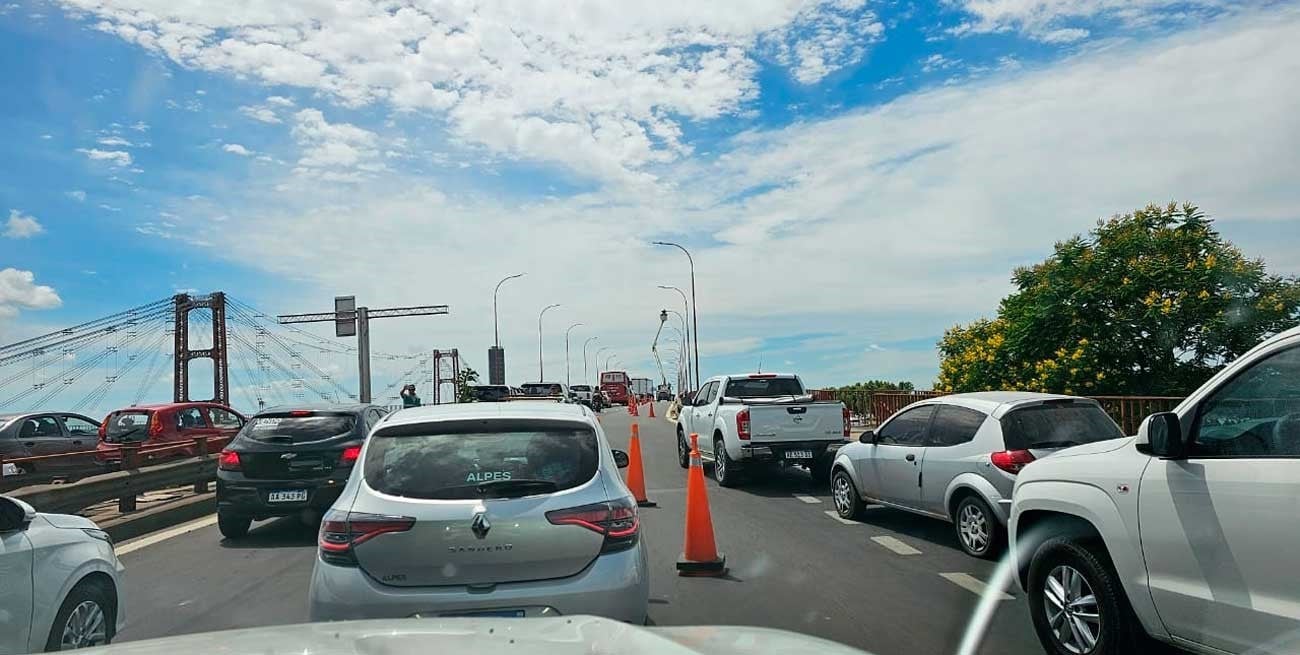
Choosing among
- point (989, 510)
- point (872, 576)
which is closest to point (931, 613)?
point (872, 576)

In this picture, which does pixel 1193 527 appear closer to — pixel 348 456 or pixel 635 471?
pixel 635 471

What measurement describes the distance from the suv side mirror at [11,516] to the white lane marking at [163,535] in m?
5.29

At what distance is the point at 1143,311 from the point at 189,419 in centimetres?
1939

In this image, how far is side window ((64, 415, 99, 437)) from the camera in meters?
19.0

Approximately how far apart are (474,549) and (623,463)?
2.10m

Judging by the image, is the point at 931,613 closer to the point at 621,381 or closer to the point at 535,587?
the point at 535,587

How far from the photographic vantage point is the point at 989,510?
8.46 meters

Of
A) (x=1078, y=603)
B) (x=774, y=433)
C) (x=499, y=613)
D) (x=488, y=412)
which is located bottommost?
(x=1078, y=603)

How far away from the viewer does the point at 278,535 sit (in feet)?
36.0

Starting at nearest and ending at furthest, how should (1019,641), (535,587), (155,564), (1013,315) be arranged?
(535,587) < (1019,641) < (155,564) < (1013,315)

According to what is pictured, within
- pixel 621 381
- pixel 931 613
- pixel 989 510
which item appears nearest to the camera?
pixel 931 613

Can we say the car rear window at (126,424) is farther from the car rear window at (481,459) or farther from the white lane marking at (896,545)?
the car rear window at (481,459)

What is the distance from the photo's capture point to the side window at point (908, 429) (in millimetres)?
9860

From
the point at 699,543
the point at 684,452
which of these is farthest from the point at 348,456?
the point at 684,452
